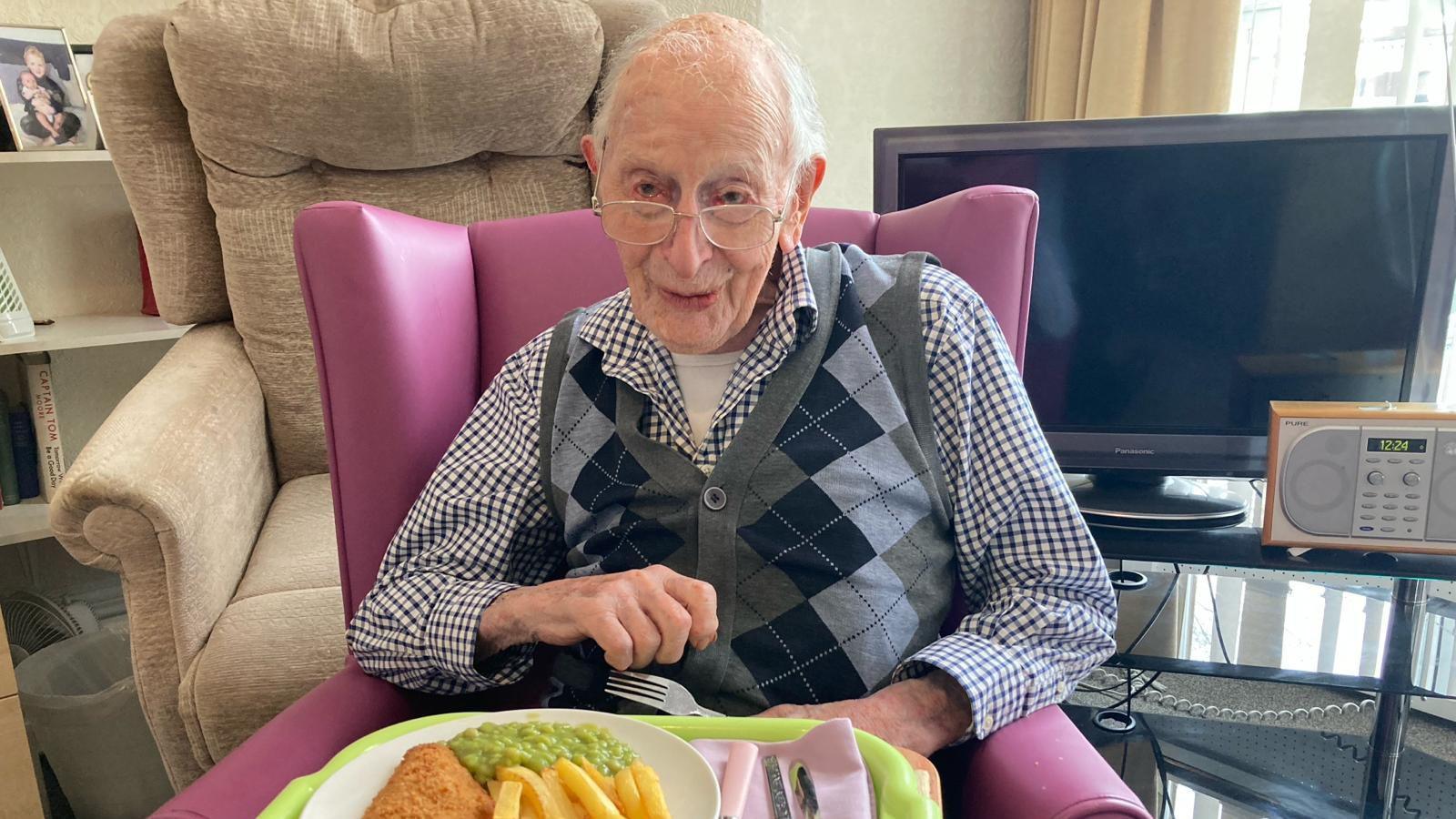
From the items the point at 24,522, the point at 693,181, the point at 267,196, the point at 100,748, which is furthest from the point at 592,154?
the point at 24,522

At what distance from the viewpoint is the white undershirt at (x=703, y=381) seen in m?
1.06

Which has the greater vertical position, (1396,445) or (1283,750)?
(1396,445)

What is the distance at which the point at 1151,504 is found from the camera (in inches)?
63.2

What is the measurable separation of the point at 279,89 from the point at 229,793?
1308 millimetres

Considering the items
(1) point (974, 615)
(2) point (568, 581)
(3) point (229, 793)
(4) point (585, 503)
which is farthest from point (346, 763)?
(1) point (974, 615)

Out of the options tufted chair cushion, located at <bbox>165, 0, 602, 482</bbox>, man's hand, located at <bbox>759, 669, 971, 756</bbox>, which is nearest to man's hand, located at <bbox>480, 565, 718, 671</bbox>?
man's hand, located at <bbox>759, 669, 971, 756</bbox>

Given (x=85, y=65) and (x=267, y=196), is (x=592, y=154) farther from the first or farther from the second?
(x=85, y=65)

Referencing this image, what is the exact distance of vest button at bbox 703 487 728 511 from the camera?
968mm

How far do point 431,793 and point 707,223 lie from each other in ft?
1.88

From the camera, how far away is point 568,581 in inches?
36.7

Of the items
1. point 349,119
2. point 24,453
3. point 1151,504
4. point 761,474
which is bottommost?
point 24,453

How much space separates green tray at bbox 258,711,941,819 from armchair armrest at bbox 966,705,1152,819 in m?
0.12

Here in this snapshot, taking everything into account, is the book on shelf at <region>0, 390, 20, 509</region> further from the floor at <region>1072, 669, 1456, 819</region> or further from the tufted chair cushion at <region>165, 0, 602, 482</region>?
the floor at <region>1072, 669, 1456, 819</region>

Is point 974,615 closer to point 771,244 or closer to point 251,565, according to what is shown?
point 771,244
